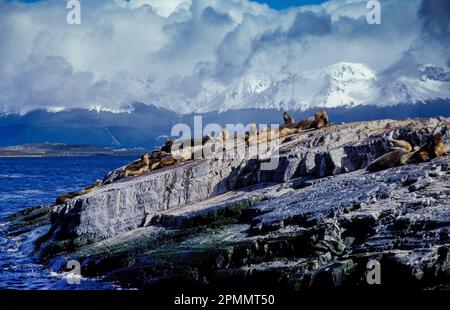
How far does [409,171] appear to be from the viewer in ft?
72.2

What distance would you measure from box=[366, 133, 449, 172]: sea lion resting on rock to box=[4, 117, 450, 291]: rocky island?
2.49 ft

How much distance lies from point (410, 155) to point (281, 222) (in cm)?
635

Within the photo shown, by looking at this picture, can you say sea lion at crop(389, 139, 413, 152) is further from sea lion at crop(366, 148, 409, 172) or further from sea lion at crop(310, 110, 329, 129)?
sea lion at crop(310, 110, 329, 129)

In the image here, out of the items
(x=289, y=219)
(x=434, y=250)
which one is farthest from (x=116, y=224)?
(x=434, y=250)

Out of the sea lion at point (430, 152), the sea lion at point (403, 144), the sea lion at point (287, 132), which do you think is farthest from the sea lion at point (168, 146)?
the sea lion at point (430, 152)

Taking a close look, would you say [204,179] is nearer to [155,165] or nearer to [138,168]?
[155,165]

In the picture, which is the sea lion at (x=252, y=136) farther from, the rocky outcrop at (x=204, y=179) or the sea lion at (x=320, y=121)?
the sea lion at (x=320, y=121)

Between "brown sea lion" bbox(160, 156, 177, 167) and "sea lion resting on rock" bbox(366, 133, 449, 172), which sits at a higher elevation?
"brown sea lion" bbox(160, 156, 177, 167)

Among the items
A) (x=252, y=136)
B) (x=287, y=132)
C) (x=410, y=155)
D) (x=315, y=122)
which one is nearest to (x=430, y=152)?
(x=410, y=155)

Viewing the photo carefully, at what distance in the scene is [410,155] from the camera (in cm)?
2372

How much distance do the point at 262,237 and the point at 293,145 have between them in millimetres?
9143

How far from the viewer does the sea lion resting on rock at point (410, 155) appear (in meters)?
23.3

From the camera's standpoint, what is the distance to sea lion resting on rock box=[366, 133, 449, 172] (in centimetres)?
2327

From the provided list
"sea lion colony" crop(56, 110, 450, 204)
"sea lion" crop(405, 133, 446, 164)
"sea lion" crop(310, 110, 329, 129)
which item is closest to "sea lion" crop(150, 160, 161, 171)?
"sea lion colony" crop(56, 110, 450, 204)
